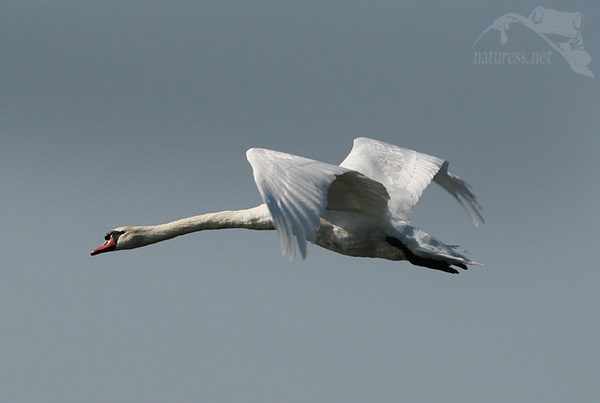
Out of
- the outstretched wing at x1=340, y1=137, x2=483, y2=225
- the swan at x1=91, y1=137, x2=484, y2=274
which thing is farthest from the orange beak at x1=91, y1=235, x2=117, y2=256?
the outstretched wing at x1=340, y1=137, x2=483, y2=225

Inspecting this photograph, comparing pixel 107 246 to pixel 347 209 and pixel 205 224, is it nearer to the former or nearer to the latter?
pixel 205 224

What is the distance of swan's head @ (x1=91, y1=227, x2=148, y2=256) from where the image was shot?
1549 centimetres

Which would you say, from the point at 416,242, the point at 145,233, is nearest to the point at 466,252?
the point at 416,242

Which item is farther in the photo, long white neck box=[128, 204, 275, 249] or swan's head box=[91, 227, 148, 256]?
swan's head box=[91, 227, 148, 256]

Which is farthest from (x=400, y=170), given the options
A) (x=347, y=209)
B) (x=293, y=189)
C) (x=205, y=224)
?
(x=293, y=189)

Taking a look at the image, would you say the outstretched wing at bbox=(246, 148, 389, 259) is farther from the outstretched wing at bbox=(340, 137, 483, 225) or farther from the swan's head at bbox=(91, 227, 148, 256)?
the swan's head at bbox=(91, 227, 148, 256)

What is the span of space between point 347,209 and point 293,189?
8.70 feet

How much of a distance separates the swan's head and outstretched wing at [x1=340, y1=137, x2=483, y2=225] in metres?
3.52

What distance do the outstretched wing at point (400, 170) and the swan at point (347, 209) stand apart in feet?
0.05

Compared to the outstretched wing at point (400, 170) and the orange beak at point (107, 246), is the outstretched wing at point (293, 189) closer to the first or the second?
the outstretched wing at point (400, 170)

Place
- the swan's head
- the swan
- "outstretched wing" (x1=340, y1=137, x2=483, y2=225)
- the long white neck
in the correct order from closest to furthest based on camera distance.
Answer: the swan < the long white neck < "outstretched wing" (x1=340, y1=137, x2=483, y2=225) < the swan's head

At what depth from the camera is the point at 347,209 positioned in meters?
13.5

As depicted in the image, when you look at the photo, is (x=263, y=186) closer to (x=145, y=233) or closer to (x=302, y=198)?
(x=302, y=198)

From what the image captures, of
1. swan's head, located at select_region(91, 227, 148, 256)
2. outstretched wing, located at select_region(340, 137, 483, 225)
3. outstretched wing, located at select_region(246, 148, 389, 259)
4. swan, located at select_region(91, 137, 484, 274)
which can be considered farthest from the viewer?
swan's head, located at select_region(91, 227, 148, 256)
